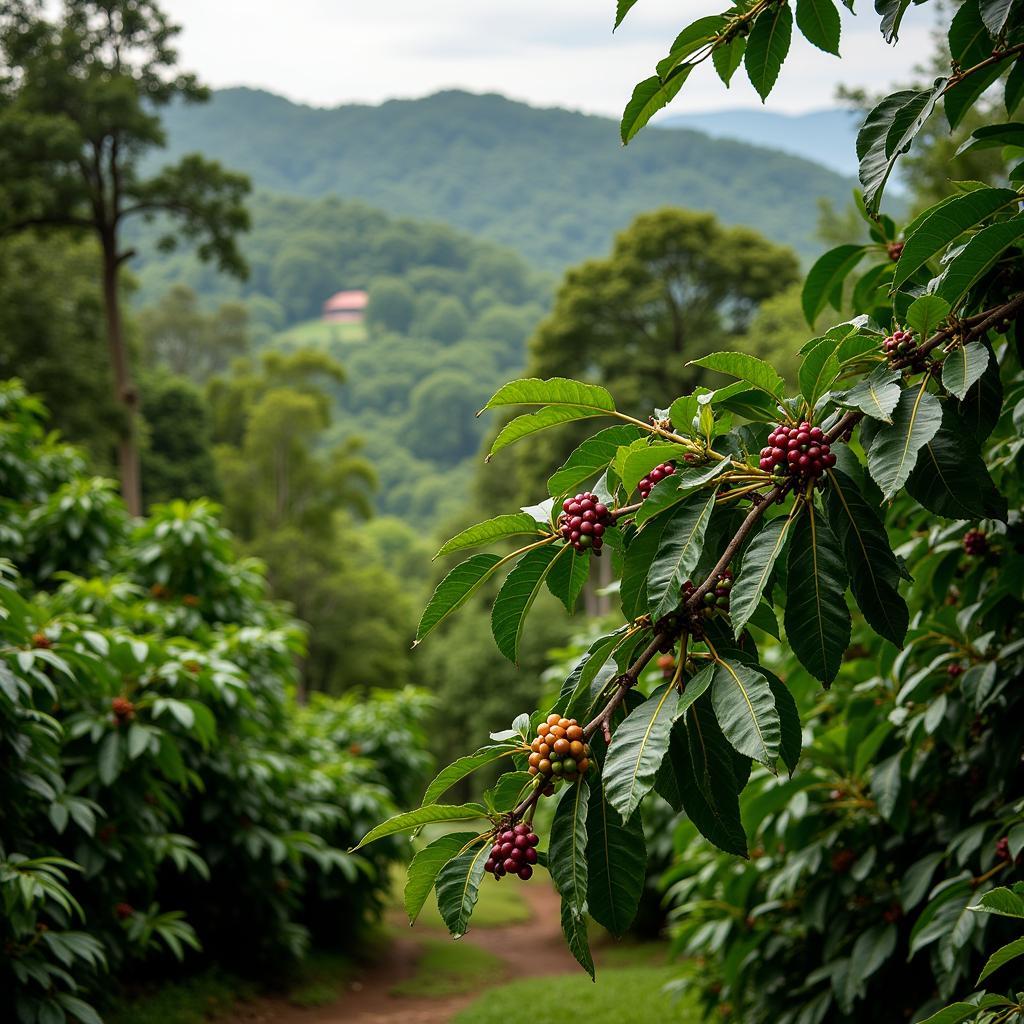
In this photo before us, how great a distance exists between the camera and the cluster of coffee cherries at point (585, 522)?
5.14 ft

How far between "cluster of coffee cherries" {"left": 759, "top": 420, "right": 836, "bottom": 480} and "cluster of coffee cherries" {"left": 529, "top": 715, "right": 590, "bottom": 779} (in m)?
0.45

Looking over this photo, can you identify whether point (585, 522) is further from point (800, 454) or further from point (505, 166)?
point (505, 166)

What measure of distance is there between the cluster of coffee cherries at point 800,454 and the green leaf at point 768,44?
2.34 feet

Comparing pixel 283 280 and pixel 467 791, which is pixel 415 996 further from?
pixel 283 280

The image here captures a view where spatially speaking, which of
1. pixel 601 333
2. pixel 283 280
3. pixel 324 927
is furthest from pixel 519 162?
pixel 324 927

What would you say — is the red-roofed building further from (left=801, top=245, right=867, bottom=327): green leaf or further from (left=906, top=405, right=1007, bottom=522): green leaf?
(left=906, top=405, right=1007, bottom=522): green leaf

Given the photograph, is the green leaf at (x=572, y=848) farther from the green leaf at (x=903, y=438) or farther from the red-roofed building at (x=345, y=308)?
the red-roofed building at (x=345, y=308)

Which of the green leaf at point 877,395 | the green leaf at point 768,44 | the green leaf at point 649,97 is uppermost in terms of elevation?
the green leaf at point 768,44

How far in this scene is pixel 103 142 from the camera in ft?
56.9

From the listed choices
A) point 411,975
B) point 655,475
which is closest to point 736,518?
point 655,475

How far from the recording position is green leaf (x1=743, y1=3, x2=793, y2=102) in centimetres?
182

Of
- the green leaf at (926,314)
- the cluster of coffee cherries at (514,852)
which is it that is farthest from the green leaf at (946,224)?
the cluster of coffee cherries at (514,852)

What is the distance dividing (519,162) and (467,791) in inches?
4477

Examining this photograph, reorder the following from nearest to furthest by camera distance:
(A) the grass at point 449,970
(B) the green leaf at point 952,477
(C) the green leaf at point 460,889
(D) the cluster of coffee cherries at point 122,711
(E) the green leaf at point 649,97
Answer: (C) the green leaf at point 460,889 < (B) the green leaf at point 952,477 < (E) the green leaf at point 649,97 < (D) the cluster of coffee cherries at point 122,711 < (A) the grass at point 449,970
